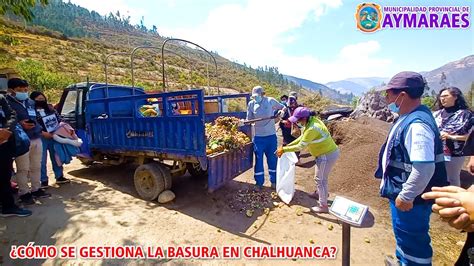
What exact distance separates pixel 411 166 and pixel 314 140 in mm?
1924

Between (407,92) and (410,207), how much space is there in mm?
957

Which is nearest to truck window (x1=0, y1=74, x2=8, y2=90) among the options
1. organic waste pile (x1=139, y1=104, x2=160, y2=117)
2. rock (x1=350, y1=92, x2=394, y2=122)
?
organic waste pile (x1=139, y1=104, x2=160, y2=117)

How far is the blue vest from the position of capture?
7.05 ft

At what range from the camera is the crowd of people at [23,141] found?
→ 367 cm

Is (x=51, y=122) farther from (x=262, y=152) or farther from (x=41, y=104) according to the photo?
(x=262, y=152)

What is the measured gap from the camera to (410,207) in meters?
2.11

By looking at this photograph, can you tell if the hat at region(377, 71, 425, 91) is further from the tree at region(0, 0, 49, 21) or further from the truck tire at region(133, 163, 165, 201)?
the tree at region(0, 0, 49, 21)

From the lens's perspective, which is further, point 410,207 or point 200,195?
point 200,195

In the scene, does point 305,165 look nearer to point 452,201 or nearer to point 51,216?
point 51,216

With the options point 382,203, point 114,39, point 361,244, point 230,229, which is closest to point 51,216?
point 230,229

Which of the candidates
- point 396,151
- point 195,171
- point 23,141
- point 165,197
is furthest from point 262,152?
point 23,141

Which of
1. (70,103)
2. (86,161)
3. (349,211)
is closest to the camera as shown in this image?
(349,211)

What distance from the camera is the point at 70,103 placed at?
239 inches

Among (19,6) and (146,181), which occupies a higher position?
(19,6)
